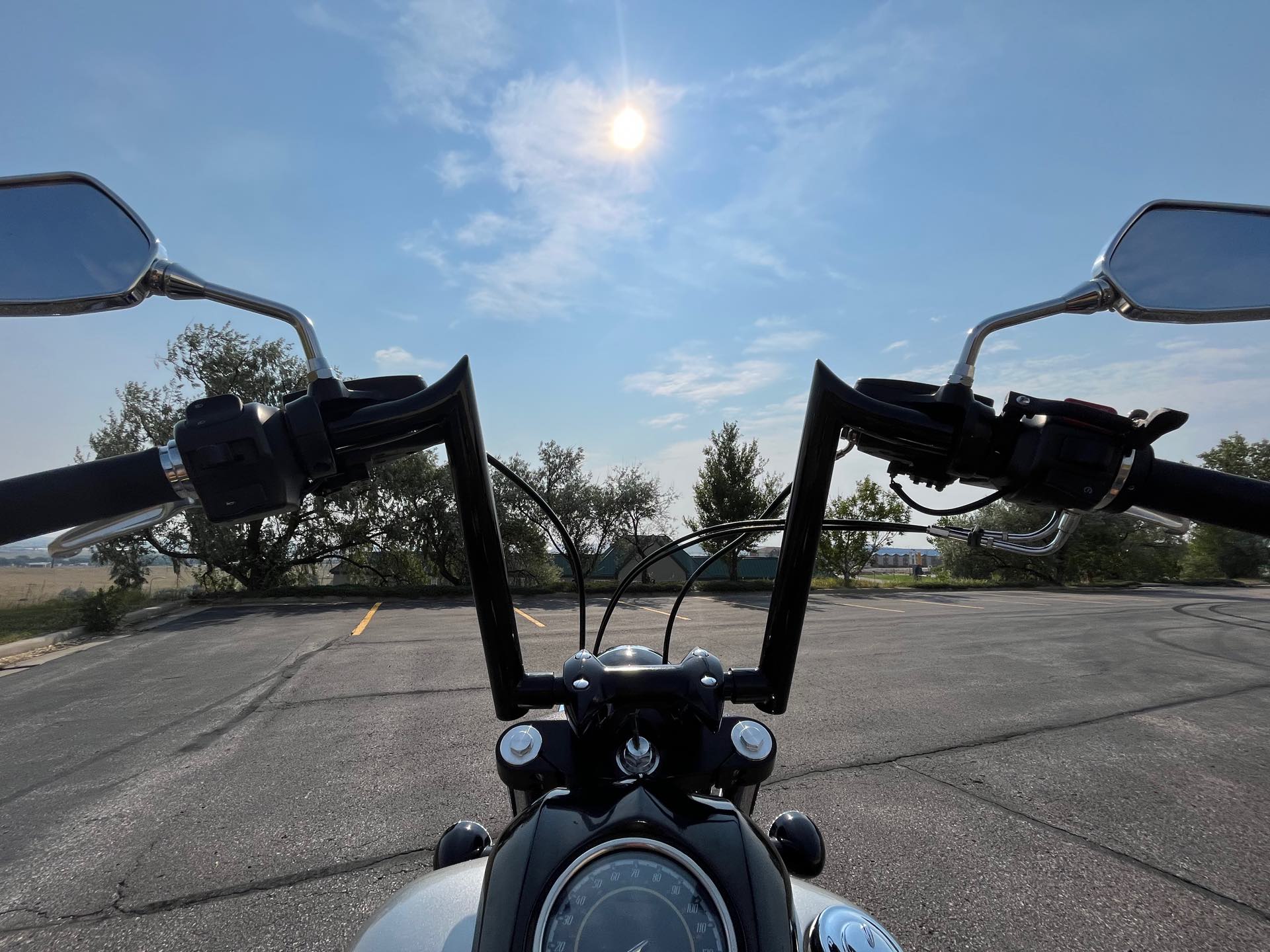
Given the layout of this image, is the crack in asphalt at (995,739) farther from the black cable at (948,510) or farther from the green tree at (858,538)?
the green tree at (858,538)

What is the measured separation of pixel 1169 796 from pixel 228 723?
21.7 feet

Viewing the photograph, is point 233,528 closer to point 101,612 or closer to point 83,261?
point 101,612

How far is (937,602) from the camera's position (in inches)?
705

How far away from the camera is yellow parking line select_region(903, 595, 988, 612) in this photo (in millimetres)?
16234

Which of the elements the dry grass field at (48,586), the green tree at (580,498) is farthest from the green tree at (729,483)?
the dry grass field at (48,586)

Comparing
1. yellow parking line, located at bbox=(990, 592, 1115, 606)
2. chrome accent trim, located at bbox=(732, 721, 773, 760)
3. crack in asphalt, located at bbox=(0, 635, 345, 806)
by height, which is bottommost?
yellow parking line, located at bbox=(990, 592, 1115, 606)

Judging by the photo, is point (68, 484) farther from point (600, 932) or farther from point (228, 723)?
point (228, 723)

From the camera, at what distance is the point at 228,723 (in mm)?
5367

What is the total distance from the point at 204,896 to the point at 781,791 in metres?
2.89

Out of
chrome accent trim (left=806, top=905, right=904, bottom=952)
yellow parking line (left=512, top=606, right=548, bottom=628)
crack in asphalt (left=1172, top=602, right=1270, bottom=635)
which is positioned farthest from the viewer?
yellow parking line (left=512, top=606, right=548, bottom=628)

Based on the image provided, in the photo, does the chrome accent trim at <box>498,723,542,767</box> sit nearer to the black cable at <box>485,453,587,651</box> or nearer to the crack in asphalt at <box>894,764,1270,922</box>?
the black cable at <box>485,453,587,651</box>

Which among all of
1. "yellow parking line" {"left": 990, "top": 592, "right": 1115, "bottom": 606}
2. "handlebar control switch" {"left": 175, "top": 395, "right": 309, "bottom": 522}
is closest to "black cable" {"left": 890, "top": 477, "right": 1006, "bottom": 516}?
"handlebar control switch" {"left": 175, "top": 395, "right": 309, "bottom": 522}

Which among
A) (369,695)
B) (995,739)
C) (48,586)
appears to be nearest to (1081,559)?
(995,739)

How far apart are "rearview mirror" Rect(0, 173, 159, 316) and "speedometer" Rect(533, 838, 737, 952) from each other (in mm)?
1011
